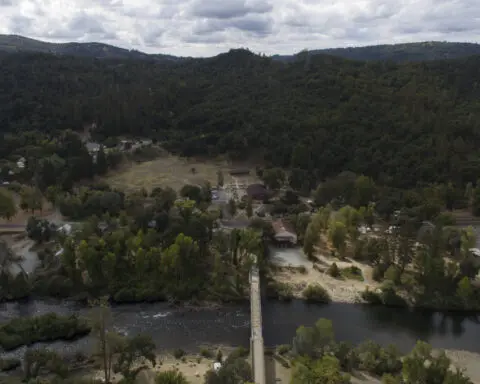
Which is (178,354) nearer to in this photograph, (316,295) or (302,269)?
(316,295)

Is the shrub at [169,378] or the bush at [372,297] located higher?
the shrub at [169,378]

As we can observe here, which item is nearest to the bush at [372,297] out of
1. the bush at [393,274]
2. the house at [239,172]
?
the bush at [393,274]

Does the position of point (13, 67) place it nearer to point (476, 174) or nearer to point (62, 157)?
point (62, 157)

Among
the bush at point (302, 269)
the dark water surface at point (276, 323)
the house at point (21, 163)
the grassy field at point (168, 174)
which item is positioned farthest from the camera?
the house at point (21, 163)

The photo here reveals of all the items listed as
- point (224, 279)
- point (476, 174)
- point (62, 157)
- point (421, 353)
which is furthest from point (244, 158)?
point (421, 353)

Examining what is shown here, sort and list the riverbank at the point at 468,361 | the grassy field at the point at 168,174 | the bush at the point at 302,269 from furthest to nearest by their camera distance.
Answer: the grassy field at the point at 168,174, the bush at the point at 302,269, the riverbank at the point at 468,361

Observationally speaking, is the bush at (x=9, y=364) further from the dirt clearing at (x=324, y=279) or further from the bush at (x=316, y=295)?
the bush at (x=316, y=295)

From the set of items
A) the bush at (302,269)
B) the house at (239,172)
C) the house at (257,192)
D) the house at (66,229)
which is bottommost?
the bush at (302,269)

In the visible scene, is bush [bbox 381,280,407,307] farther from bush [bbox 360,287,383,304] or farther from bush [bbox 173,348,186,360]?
bush [bbox 173,348,186,360]

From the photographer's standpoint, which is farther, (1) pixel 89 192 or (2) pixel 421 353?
(1) pixel 89 192
